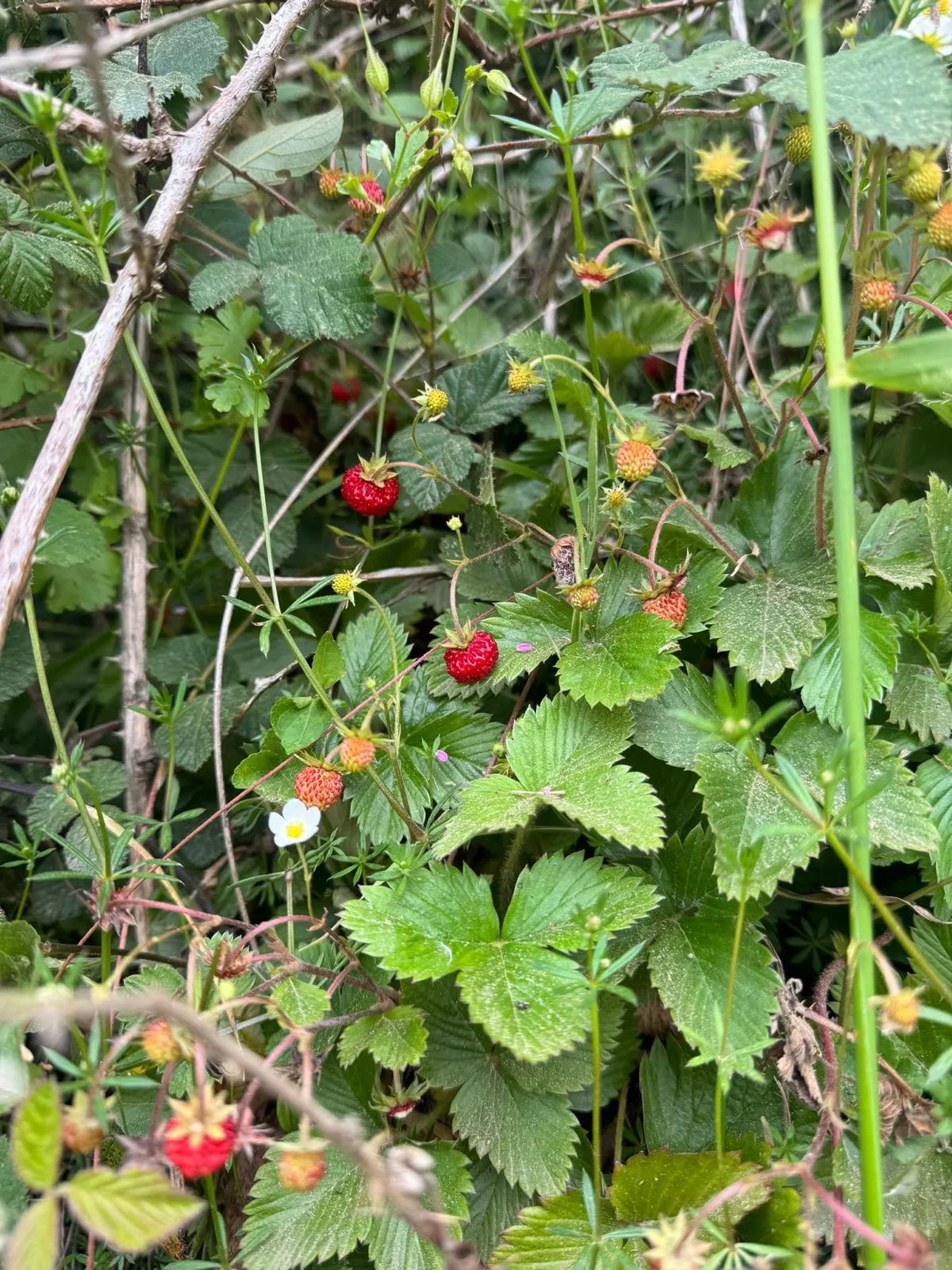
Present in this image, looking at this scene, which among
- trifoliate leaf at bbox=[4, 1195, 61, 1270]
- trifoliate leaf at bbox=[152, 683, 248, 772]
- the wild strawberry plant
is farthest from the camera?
trifoliate leaf at bbox=[152, 683, 248, 772]

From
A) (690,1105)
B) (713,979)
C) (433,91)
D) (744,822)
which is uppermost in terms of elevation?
(433,91)

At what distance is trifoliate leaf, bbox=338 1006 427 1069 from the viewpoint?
0.92 meters

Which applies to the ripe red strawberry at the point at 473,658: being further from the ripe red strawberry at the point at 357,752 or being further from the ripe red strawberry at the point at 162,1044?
the ripe red strawberry at the point at 162,1044

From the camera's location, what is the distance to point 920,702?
3.53ft

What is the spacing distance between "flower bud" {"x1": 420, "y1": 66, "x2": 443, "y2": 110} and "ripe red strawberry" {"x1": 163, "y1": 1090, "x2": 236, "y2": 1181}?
1152mm

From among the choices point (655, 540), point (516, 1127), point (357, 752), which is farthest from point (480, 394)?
point (516, 1127)

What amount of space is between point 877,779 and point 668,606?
0.31m

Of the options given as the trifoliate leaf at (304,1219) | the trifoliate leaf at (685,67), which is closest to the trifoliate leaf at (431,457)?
the trifoliate leaf at (685,67)

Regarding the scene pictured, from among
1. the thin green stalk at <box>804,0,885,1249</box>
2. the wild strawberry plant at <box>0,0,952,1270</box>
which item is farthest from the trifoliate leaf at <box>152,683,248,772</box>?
the thin green stalk at <box>804,0,885,1249</box>

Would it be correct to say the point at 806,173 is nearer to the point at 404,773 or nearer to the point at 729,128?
the point at 729,128

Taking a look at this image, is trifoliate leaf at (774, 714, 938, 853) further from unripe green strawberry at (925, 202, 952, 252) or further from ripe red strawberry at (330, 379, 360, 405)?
ripe red strawberry at (330, 379, 360, 405)

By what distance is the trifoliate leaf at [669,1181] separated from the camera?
91 centimetres

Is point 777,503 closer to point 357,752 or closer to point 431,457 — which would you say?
point 431,457

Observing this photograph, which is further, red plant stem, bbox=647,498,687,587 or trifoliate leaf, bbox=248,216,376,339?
trifoliate leaf, bbox=248,216,376,339
